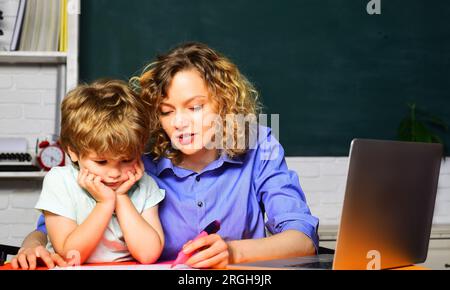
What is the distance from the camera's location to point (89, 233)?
136cm

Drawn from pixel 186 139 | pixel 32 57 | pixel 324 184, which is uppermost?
pixel 32 57

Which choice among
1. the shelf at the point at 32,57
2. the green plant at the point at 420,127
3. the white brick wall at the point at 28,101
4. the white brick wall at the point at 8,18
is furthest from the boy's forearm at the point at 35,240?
the green plant at the point at 420,127

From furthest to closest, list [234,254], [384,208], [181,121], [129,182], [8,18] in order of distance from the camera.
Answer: [8,18] → [181,121] → [129,182] → [234,254] → [384,208]

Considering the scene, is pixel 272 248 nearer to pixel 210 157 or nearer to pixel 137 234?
pixel 137 234

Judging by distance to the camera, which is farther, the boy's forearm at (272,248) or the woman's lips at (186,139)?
the woman's lips at (186,139)

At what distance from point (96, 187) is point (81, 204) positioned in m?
0.11

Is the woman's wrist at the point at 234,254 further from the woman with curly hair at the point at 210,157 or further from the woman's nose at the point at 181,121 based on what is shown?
the woman's nose at the point at 181,121

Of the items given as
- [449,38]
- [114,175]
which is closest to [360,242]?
[114,175]

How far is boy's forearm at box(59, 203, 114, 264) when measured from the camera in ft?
4.47

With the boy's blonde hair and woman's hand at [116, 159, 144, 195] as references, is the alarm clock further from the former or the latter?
woman's hand at [116, 159, 144, 195]

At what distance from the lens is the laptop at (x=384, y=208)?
1.09 metres

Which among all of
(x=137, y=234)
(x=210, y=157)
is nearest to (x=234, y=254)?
(x=137, y=234)

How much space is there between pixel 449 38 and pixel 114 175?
2.47m
